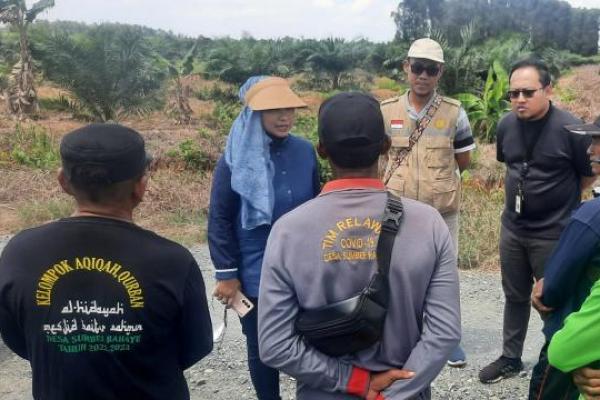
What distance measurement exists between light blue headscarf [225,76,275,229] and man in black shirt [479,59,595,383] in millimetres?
1431

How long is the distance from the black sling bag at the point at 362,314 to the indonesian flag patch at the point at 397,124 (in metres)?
1.81

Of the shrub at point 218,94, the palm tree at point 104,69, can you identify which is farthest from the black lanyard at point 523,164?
the shrub at point 218,94

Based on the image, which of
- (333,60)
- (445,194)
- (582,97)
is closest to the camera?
(445,194)

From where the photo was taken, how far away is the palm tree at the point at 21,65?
554 inches

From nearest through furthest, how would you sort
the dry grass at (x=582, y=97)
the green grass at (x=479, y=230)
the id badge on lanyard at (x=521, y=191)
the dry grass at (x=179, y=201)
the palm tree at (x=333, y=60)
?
the id badge on lanyard at (x=521, y=191) → the green grass at (x=479, y=230) → the dry grass at (x=179, y=201) → the dry grass at (x=582, y=97) → the palm tree at (x=333, y=60)

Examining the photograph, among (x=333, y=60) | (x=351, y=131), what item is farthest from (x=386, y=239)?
(x=333, y=60)

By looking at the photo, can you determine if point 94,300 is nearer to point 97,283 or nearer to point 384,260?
point 97,283

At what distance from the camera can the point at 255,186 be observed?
8.35 ft

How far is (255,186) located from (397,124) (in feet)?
4.08

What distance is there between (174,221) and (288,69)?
22990 mm

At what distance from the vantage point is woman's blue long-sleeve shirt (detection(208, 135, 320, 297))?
265 centimetres

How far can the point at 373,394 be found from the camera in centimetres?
174

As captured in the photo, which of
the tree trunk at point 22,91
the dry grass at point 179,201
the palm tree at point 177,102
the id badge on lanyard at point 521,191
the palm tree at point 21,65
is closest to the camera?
the id badge on lanyard at point 521,191

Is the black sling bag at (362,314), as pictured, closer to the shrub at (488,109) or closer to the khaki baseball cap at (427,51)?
the khaki baseball cap at (427,51)
